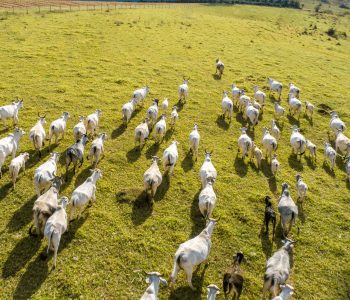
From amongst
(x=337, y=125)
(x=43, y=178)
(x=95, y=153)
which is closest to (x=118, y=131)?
(x=95, y=153)

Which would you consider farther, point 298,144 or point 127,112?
point 127,112

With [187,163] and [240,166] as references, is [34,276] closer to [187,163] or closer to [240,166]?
[187,163]

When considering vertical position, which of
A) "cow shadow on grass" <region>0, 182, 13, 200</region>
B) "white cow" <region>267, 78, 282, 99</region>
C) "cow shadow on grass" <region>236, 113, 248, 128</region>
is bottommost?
"cow shadow on grass" <region>0, 182, 13, 200</region>

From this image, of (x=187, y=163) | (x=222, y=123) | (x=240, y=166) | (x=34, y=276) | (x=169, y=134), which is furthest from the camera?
(x=222, y=123)

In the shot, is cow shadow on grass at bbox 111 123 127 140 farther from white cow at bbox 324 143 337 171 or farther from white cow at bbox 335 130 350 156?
white cow at bbox 335 130 350 156

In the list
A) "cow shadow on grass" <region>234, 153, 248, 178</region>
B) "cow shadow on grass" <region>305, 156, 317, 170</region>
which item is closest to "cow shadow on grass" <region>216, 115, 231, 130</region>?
"cow shadow on grass" <region>234, 153, 248, 178</region>

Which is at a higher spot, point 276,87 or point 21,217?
point 276,87

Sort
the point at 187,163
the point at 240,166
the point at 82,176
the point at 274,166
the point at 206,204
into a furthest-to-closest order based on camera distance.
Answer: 1. the point at 240,166
2. the point at 187,163
3. the point at 274,166
4. the point at 82,176
5. the point at 206,204


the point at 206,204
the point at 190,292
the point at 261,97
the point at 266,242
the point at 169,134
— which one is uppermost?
the point at 261,97
